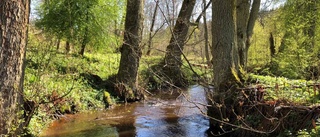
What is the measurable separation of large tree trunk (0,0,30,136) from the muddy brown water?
7.01 ft

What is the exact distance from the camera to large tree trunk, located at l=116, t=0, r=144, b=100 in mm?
11531

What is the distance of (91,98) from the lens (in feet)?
34.5

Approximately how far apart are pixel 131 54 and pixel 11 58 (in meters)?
6.75

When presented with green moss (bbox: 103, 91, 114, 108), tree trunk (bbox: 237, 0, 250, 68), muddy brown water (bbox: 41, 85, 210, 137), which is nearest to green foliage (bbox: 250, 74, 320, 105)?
muddy brown water (bbox: 41, 85, 210, 137)

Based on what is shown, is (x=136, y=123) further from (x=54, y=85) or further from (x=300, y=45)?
(x=300, y=45)

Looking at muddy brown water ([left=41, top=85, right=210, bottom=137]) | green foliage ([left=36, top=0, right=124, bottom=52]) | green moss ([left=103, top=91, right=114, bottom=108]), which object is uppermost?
green foliage ([left=36, top=0, right=124, bottom=52])

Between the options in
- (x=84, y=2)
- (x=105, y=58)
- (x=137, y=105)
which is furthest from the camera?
(x=105, y=58)

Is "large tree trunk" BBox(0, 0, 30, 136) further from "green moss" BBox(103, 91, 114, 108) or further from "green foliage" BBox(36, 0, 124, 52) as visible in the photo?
"green foliage" BBox(36, 0, 124, 52)

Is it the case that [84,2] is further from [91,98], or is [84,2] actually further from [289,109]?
[289,109]

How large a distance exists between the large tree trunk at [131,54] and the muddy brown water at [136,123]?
3.12ft

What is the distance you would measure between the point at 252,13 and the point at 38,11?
31.0ft

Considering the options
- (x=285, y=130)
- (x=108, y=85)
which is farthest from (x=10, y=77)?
(x=108, y=85)

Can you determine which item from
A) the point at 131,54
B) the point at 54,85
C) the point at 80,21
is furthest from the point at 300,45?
Result: the point at 54,85

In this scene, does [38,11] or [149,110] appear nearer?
[149,110]
